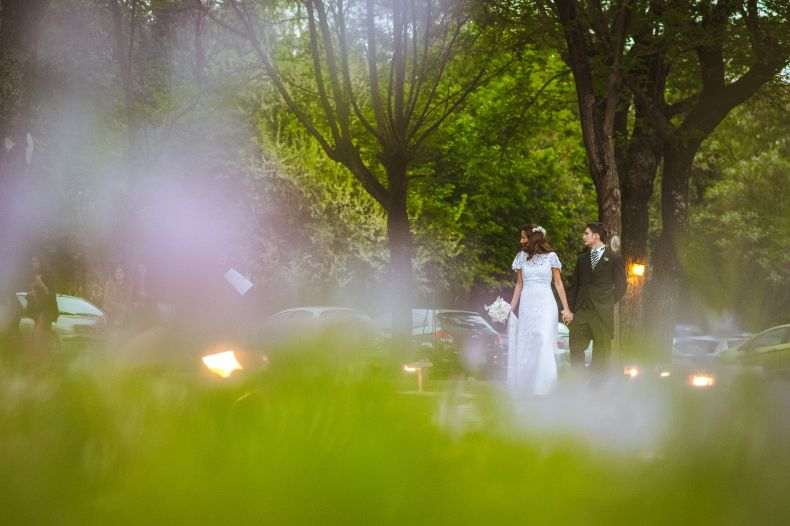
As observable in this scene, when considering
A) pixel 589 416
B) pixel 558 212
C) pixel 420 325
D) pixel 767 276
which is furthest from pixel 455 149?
pixel 589 416

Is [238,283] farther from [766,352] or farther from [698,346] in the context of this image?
[698,346]

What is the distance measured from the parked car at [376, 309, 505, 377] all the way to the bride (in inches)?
498

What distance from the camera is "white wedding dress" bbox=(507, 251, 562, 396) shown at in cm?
1390

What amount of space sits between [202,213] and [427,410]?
101 feet

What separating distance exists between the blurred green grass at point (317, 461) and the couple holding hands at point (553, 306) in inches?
233

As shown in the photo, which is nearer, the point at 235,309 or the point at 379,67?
the point at 235,309

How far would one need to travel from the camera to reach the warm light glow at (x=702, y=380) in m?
12.4

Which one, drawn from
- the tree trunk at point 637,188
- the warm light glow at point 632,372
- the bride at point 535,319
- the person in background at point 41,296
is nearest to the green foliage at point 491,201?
the tree trunk at point 637,188

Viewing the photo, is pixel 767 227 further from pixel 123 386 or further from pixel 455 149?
pixel 123 386

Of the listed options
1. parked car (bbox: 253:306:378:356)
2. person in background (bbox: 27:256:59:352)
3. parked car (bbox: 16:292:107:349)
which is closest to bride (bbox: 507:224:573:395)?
parked car (bbox: 253:306:378:356)

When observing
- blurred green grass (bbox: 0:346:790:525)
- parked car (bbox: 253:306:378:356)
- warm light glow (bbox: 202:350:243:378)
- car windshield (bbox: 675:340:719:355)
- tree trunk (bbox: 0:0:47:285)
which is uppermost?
tree trunk (bbox: 0:0:47:285)

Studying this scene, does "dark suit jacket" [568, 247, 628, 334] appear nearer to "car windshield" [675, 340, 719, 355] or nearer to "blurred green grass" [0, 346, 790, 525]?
"blurred green grass" [0, 346, 790, 525]

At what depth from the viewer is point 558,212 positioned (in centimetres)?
4403

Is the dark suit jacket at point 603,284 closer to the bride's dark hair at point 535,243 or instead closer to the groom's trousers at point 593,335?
the groom's trousers at point 593,335
